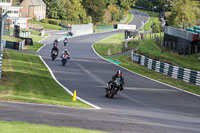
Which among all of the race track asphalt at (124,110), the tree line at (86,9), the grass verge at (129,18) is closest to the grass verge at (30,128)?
the race track asphalt at (124,110)

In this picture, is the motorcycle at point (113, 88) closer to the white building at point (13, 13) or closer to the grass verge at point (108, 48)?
the grass verge at point (108, 48)

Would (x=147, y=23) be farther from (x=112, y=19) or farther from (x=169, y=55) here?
(x=169, y=55)

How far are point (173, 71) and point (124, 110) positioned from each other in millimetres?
20696

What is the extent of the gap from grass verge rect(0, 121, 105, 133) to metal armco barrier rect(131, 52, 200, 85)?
78.2 feet

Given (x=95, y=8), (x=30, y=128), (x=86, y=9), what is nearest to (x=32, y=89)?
(x=30, y=128)

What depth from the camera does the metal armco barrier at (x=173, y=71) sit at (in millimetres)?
35188

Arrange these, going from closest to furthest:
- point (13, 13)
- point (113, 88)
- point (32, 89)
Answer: point (113, 88) → point (32, 89) → point (13, 13)

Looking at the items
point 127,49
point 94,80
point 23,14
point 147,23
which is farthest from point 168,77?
point 147,23

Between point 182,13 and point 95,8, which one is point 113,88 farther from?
point 95,8

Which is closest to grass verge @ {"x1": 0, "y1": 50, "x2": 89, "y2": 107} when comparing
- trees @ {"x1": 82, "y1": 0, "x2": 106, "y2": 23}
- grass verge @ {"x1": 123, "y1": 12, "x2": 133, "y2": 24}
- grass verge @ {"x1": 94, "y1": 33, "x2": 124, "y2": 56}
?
grass verge @ {"x1": 94, "y1": 33, "x2": 124, "y2": 56}

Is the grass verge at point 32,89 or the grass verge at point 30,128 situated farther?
the grass verge at point 32,89

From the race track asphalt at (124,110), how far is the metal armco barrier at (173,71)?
11.8 feet

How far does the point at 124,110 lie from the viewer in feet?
62.7

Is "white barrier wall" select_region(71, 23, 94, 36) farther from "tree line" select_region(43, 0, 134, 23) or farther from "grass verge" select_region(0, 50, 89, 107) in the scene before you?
"grass verge" select_region(0, 50, 89, 107)
